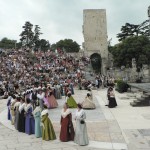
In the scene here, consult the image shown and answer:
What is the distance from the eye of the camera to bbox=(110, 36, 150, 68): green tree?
52156 mm

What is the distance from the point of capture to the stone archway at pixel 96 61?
72250 millimetres

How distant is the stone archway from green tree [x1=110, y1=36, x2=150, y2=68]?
1695cm

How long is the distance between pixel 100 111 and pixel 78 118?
28.3 ft

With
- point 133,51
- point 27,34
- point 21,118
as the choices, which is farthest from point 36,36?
point 21,118

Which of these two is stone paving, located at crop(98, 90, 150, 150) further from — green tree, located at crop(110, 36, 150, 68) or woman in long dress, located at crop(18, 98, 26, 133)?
green tree, located at crop(110, 36, 150, 68)

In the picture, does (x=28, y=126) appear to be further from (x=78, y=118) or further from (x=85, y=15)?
(x=85, y=15)

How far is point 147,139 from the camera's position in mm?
13156

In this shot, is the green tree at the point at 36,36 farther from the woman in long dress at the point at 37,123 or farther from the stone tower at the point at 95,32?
the woman in long dress at the point at 37,123

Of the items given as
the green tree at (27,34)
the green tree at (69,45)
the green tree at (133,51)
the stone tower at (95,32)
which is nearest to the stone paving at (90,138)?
the green tree at (133,51)

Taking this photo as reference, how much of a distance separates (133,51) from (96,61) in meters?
21.2

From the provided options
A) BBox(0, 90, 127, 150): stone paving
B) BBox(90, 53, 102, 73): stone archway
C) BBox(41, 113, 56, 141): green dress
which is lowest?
BBox(0, 90, 127, 150): stone paving

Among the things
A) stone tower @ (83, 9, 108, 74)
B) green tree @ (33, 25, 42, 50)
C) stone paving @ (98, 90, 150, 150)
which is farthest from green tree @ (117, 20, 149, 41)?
stone paving @ (98, 90, 150, 150)

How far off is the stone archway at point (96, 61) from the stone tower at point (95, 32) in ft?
3.59

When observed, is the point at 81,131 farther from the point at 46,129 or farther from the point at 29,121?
the point at 29,121
